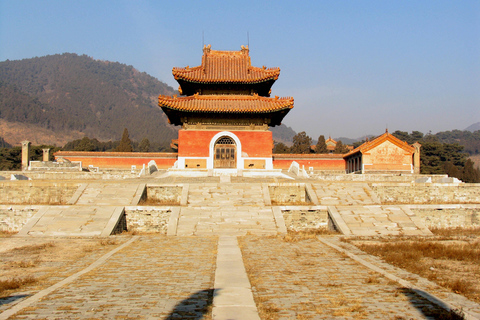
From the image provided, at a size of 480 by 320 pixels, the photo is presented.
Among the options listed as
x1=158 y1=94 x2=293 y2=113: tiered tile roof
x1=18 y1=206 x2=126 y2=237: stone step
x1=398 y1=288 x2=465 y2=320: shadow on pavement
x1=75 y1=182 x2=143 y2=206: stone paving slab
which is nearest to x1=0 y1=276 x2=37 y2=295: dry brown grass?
x1=18 y1=206 x2=126 y2=237: stone step

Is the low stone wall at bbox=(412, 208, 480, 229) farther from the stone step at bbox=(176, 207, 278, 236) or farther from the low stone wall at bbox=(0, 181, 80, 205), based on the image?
the low stone wall at bbox=(0, 181, 80, 205)

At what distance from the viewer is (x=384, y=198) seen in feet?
55.3

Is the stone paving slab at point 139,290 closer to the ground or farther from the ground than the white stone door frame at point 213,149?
closer to the ground

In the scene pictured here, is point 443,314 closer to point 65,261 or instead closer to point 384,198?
point 65,261

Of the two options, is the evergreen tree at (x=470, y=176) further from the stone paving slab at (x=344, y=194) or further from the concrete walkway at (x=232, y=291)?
the concrete walkway at (x=232, y=291)

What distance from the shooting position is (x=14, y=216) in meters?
13.2

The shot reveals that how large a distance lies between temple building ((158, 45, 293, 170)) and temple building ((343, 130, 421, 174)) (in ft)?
33.1

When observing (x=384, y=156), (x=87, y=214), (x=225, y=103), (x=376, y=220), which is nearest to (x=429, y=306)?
(x=376, y=220)

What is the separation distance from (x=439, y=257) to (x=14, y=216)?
1281 cm

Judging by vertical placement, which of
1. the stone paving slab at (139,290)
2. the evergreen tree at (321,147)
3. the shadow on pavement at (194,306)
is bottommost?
the shadow on pavement at (194,306)

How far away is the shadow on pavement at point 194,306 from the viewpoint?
4.98m

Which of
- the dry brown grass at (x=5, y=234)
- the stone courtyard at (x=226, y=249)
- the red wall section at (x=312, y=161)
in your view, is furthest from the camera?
the red wall section at (x=312, y=161)

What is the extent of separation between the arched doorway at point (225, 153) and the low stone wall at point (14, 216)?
12.3 metres

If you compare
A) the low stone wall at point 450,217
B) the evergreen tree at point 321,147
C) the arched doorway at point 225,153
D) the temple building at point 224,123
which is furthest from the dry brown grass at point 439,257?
the evergreen tree at point 321,147
